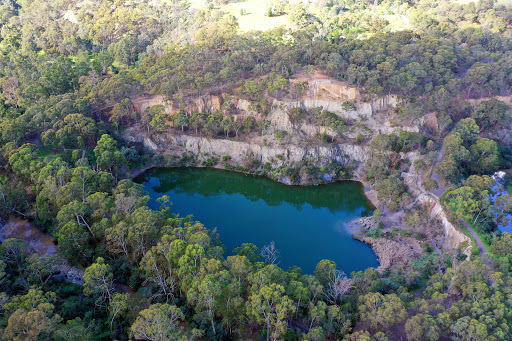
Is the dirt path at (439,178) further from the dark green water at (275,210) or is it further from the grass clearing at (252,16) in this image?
the grass clearing at (252,16)

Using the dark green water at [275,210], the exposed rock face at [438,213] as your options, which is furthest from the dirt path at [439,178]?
the dark green water at [275,210]

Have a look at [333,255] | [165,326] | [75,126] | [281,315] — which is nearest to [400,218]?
[333,255]

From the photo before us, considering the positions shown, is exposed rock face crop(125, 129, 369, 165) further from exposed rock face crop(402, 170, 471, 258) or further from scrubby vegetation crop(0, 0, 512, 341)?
exposed rock face crop(402, 170, 471, 258)

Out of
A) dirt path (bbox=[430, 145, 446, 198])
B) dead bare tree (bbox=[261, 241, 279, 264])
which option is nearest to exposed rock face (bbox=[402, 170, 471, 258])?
dirt path (bbox=[430, 145, 446, 198])

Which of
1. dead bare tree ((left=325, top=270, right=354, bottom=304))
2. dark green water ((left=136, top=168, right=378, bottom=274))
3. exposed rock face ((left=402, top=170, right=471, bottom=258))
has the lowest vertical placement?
dark green water ((left=136, top=168, right=378, bottom=274))

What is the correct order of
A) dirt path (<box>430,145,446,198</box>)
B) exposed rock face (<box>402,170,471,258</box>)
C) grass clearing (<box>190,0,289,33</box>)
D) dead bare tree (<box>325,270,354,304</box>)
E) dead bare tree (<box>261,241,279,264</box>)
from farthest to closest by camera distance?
grass clearing (<box>190,0,289,33</box>) → dirt path (<box>430,145,446,198</box>) → exposed rock face (<box>402,170,471,258</box>) → dead bare tree (<box>261,241,279,264</box>) → dead bare tree (<box>325,270,354,304</box>)

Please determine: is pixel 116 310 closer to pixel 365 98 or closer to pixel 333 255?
pixel 333 255

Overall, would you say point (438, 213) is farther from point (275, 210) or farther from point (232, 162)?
point (232, 162)

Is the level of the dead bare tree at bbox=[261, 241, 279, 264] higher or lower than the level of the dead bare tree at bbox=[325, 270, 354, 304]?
lower
